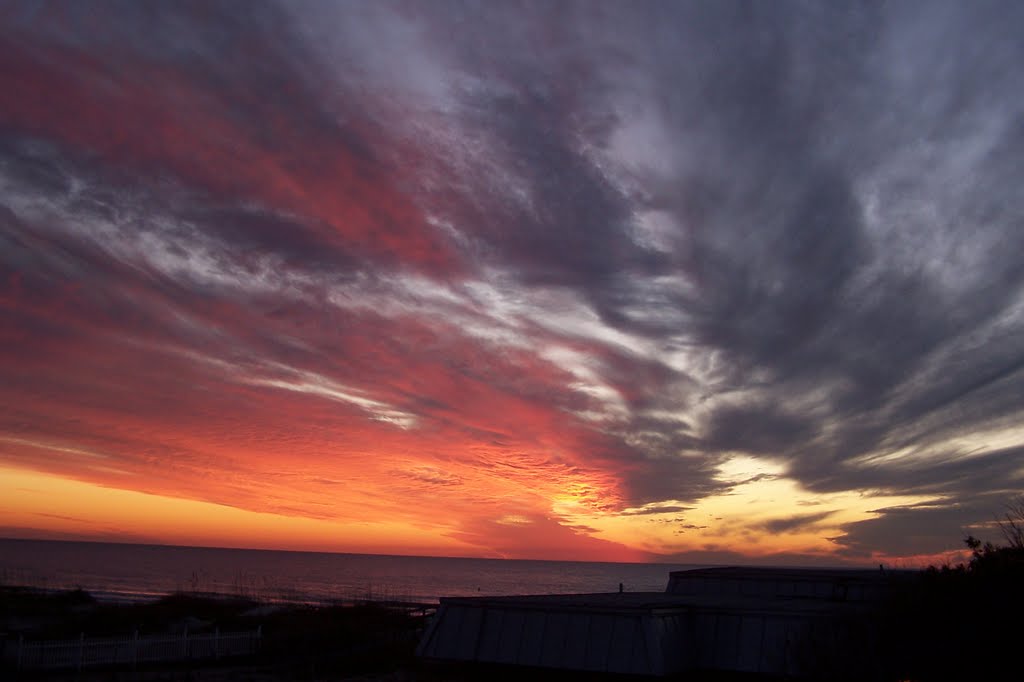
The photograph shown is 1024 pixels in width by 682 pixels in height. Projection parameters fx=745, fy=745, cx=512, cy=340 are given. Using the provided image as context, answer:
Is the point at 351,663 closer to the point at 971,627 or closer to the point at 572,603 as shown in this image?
the point at 572,603

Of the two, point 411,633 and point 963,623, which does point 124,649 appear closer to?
point 411,633

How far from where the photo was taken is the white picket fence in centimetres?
3142

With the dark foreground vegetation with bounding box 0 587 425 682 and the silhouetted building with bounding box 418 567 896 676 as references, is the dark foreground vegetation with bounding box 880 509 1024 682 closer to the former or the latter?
the silhouetted building with bounding box 418 567 896 676

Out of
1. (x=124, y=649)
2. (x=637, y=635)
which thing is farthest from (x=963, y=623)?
(x=124, y=649)

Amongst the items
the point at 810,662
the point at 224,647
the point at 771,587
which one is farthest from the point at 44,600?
the point at 810,662

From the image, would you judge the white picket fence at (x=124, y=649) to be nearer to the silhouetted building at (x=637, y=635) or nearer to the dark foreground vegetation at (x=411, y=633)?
the dark foreground vegetation at (x=411, y=633)

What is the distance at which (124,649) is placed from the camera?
33812 mm

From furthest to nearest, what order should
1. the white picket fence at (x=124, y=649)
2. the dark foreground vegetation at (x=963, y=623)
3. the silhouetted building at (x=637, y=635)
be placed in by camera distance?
1. the white picket fence at (x=124, y=649)
2. the silhouetted building at (x=637, y=635)
3. the dark foreground vegetation at (x=963, y=623)

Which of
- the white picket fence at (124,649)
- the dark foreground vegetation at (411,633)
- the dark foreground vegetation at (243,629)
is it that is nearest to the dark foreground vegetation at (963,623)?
the dark foreground vegetation at (411,633)

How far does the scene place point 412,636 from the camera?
1698 inches

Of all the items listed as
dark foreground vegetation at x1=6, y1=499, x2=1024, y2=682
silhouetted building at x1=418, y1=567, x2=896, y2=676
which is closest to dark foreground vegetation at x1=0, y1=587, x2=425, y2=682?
dark foreground vegetation at x1=6, y1=499, x2=1024, y2=682

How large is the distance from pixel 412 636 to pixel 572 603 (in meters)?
25.5

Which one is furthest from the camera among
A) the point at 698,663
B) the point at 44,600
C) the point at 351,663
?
the point at 44,600

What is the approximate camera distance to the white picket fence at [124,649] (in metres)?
31.4
